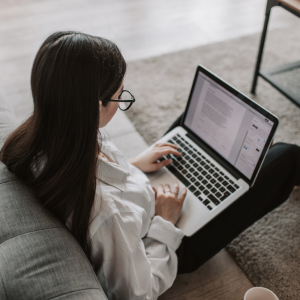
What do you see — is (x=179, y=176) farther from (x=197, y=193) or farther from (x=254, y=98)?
(x=254, y=98)

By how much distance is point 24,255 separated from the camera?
23.7 inches

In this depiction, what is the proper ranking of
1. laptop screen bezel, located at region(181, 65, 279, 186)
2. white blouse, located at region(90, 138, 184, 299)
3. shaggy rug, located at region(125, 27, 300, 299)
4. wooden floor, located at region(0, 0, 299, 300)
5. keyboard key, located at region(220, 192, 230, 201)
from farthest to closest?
1. wooden floor, located at region(0, 0, 299, 300)
2. shaggy rug, located at region(125, 27, 300, 299)
3. keyboard key, located at region(220, 192, 230, 201)
4. laptop screen bezel, located at region(181, 65, 279, 186)
5. white blouse, located at region(90, 138, 184, 299)

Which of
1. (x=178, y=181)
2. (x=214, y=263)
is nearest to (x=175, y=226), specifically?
(x=178, y=181)

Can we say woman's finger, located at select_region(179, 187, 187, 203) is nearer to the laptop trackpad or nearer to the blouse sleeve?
the laptop trackpad

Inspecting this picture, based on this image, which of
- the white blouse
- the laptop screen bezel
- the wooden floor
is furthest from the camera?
the wooden floor

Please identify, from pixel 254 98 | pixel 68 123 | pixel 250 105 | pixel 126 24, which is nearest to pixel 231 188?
pixel 250 105

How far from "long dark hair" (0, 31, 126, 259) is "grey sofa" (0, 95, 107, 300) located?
0.12ft

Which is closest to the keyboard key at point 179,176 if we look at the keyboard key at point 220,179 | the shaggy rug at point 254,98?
the keyboard key at point 220,179

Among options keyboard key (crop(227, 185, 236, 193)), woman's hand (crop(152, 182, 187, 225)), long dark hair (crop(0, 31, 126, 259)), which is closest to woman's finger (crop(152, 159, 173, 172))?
woman's hand (crop(152, 182, 187, 225))

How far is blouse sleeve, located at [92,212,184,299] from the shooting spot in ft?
2.29

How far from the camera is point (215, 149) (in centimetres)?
112

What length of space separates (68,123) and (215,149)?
0.63 meters

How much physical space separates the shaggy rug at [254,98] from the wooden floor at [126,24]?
181 millimetres

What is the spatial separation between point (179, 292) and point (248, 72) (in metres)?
1.62
